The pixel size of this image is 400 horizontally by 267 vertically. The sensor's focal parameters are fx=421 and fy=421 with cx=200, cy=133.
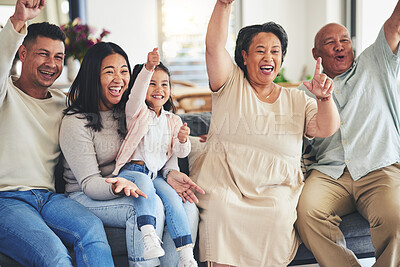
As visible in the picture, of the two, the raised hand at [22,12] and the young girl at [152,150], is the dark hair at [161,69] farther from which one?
the raised hand at [22,12]

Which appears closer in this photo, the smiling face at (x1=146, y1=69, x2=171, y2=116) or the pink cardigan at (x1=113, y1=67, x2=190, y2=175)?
the pink cardigan at (x1=113, y1=67, x2=190, y2=175)

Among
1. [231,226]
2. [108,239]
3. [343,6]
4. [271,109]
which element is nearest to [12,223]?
[108,239]

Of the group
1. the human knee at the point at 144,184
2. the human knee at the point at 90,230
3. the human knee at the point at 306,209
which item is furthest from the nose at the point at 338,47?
the human knee at the point at 90,230

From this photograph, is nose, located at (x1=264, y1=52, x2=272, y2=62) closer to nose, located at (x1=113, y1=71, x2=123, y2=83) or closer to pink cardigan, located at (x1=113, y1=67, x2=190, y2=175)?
pink cardigan, located at (x1=113, y1=67, x2=190, y2=175)

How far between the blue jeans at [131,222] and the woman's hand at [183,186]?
86 mm

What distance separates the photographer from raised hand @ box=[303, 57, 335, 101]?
67.2 inches

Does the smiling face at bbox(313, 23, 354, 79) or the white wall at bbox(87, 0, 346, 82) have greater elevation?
the white wall at bbox(87, 0, 346, 82)

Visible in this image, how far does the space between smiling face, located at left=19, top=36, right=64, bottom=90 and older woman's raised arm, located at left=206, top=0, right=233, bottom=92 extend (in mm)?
687

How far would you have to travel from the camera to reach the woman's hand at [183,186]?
1824 mm

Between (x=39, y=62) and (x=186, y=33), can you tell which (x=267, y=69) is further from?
(x=186, y=33)

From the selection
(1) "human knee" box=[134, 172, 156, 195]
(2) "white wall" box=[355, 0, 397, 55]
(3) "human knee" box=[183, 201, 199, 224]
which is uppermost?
(2) "white wall" box=[355, 0, 397, 55]

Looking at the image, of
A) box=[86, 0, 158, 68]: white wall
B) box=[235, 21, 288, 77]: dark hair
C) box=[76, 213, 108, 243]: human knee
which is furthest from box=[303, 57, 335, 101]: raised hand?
box=[86, 0, 158, 68]: white wall

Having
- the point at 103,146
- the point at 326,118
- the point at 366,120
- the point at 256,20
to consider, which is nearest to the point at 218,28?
the point at 326,118

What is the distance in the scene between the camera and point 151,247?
1.50 metres
